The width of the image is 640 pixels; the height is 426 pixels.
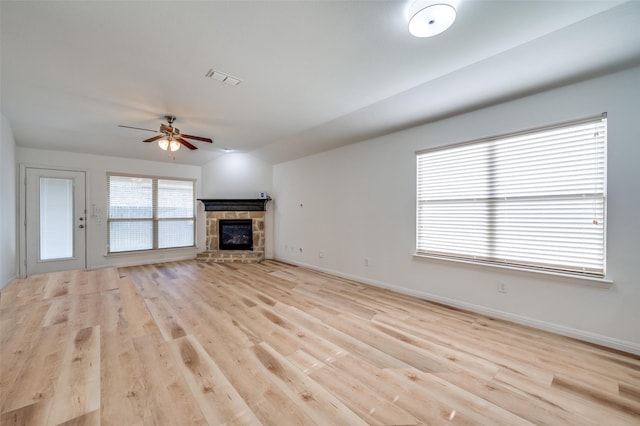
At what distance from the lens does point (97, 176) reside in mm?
5418

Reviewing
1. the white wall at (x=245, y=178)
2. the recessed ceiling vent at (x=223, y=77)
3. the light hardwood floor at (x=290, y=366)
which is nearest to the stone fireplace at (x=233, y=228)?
the white wall at (x=245, y=178)

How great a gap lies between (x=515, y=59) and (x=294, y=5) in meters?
2.00

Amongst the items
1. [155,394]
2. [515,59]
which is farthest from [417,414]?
[515,59]

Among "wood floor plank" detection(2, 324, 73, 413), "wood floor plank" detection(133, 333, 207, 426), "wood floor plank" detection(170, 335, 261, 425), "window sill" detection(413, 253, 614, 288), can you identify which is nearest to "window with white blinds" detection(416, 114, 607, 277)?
"window sill" detection(413, 253, 614, 288)

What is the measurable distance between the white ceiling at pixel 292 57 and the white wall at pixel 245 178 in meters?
2.68

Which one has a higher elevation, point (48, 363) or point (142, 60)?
point (142, 60)

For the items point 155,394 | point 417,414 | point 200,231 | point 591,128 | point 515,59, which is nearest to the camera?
point 417,414

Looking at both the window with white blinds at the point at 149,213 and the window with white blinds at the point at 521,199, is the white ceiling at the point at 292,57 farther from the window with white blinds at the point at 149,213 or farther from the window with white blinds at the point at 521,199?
the window with white blinds at the point at 149,213

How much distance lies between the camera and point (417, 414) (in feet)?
4.96

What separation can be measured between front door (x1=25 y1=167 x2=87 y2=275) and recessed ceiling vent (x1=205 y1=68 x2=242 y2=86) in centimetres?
483

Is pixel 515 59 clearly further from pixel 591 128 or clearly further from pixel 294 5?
pixel 294 5

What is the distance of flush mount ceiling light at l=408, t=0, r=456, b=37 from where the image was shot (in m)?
1.61

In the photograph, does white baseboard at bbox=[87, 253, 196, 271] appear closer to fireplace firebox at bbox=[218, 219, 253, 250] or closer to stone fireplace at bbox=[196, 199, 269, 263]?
stone fireplace at bbox=[196, 199, 269, 263]

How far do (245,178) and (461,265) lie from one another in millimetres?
5315
